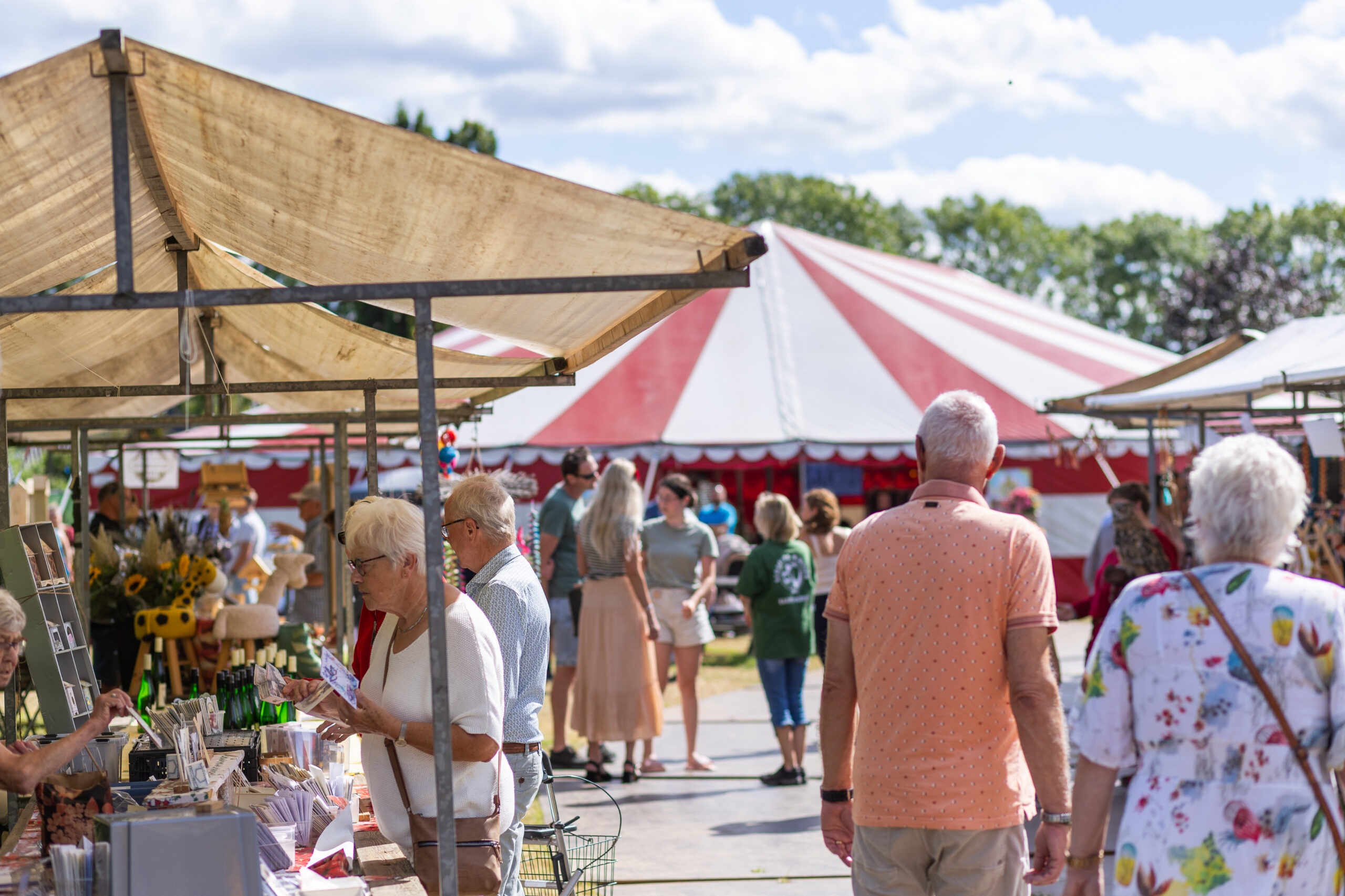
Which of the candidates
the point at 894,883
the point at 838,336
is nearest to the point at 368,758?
the point at 894,883

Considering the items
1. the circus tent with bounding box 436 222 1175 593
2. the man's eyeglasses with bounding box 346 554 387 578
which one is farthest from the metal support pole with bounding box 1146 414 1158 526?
the man's eyeglasses with bounding box 346 554 387 578

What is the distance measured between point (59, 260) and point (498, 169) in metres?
1.79

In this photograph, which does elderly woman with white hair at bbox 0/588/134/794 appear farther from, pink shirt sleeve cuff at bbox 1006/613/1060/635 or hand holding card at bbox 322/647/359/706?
pink shirt sleeve cuff at bbox 1006/613/1060/635

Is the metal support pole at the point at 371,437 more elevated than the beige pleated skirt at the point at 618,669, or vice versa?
the metal support pole at the point at 371,437

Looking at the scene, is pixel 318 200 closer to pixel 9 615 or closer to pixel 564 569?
pixel 9 615

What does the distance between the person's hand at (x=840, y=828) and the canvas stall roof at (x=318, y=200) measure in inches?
45.8

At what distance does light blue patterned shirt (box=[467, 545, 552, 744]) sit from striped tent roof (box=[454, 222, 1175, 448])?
9185mm

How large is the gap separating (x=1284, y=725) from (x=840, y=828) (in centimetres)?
101

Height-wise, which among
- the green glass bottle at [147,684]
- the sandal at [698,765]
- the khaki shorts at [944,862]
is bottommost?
the sandal at [698,765]

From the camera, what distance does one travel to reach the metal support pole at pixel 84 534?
214 inches

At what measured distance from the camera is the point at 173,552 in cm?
614

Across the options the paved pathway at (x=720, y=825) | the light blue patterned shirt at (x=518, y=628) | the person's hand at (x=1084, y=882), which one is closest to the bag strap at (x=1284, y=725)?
the person's hand at (x=1084, y=882)

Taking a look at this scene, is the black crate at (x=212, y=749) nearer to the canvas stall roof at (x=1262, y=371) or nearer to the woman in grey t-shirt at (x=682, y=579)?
the woman in grey t-shirt at (x=682, y=579)

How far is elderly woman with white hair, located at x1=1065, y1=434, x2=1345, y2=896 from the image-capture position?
188 cm
